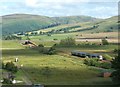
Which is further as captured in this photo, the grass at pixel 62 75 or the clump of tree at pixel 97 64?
the clump of tree at pixel 97 64

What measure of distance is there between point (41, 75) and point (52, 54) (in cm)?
4672

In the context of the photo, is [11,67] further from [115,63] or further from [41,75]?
[115,63]

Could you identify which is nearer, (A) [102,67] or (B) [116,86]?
(B) [116,86]

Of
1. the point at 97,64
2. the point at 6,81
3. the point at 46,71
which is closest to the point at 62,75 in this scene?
the point at 46,71

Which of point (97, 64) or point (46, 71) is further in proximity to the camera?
point (97, 64)

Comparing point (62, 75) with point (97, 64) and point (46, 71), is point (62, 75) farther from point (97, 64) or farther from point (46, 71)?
point (97, 64)

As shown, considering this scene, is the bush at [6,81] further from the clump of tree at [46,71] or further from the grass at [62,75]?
the clump of tree at [46,71]

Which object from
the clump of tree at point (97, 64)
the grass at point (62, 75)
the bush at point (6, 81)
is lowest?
the clump of tree at point (97, 64)

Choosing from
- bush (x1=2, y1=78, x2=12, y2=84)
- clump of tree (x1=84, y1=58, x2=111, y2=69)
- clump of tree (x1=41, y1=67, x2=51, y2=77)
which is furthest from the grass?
clump of tree (x1=84, y1=58, x2=111, y2=69)

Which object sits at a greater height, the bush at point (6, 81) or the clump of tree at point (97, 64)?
the bush at point (6, 81)

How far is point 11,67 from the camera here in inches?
2876

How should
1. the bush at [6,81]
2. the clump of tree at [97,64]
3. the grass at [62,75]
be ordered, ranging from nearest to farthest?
1. the bush at [6,81]
2. the grass at [62,75]
3. the clump of tree at [97,64]

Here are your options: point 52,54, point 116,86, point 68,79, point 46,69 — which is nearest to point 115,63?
point 116,86

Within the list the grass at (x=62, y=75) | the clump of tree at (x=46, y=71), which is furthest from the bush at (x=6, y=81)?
the clump of tree at (x=46, y=71)
